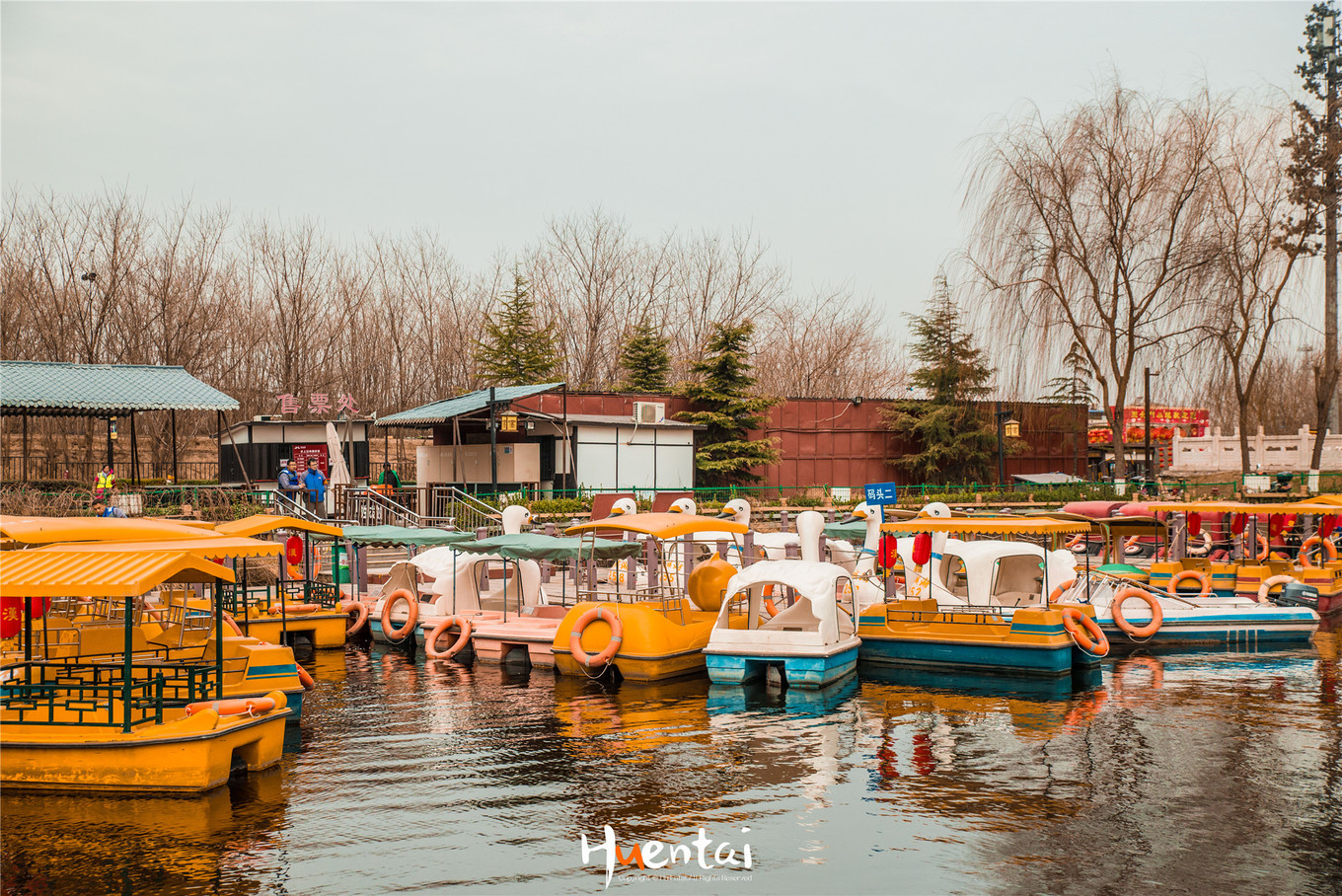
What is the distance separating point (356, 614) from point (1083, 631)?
14.7m

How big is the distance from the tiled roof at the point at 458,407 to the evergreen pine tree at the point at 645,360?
10712mm

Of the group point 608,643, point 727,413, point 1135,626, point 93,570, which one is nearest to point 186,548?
point 93,570

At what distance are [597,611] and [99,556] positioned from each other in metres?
8.41

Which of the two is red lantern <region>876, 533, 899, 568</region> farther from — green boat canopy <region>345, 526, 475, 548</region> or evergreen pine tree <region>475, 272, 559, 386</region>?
evergreen pine tree <region>475, 272, 559, 386</region>

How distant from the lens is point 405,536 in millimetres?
22547

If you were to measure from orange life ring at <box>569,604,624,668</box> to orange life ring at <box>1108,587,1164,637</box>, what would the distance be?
402 inches

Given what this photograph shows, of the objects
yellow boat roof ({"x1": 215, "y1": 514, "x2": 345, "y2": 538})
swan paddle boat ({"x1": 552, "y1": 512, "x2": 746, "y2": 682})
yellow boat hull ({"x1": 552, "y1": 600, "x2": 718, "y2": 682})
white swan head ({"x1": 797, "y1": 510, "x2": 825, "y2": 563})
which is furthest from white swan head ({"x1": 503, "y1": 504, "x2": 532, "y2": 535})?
white swan head ({"x1": 797, "y1": 510, "x2": 825, "y2": 563})

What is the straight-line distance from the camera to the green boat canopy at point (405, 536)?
73.9 ft

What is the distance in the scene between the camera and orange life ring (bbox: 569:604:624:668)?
17188 millimetres

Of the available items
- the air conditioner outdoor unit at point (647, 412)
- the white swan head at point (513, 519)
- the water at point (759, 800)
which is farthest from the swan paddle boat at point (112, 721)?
the air conditioner outdoor unit at point (647, 412)

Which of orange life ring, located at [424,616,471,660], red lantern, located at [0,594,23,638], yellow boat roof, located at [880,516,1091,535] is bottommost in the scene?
orange life ring, located at [424,616,471,660]

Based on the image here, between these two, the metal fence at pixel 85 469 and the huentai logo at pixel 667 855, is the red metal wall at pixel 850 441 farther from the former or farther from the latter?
the huentai logo at pixel 667 855

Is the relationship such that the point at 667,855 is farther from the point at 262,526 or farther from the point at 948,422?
the point at 948,422

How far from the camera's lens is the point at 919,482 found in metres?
46.0
